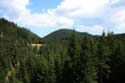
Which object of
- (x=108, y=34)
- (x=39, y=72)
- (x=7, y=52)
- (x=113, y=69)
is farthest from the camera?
(x=7, y=52)

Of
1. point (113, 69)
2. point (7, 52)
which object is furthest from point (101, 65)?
point (7, 52)

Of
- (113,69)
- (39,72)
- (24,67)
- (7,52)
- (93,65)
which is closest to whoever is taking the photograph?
(93,65)

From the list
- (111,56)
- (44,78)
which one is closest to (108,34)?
(111,56)

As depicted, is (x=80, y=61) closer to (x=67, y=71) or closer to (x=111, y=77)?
(x=67, y=71)

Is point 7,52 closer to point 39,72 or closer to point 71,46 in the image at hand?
point 39,72

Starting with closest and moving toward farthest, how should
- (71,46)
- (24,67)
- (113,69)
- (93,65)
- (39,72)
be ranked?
(93,65), (71,46), (113,69), (39,72), (24,67)

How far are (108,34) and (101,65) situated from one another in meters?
24.3

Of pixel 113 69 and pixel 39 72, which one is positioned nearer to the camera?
pixel 113 69

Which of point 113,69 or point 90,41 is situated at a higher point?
point 90,41

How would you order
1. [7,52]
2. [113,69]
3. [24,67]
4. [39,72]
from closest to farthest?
[113,69] → [39,72] → [24,67] → [7,52]

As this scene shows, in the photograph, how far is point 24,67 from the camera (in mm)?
107875

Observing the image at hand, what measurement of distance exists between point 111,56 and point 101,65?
7.75 m

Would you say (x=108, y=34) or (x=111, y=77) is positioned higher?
(x=108, y=34)

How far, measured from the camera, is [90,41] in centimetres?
6606
